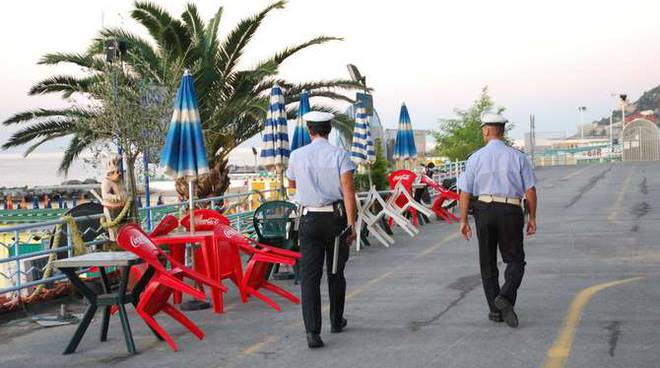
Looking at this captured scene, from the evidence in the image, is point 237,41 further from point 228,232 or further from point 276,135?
point 228,232

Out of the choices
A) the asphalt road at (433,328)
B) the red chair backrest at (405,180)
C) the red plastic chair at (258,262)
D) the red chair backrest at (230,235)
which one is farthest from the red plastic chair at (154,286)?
the red chair backrest at (405,180)

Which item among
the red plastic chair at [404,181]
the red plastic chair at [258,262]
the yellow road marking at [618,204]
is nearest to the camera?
the red plastic chair at [258,262]

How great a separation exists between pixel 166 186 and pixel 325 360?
101172mm

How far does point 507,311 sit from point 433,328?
0.65 meters

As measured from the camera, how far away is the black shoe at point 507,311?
280 inches

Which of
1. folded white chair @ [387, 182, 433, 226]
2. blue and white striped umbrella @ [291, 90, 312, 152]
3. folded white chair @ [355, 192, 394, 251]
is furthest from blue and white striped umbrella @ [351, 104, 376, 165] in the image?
folded white chair @ [355, 192, 394, 251]

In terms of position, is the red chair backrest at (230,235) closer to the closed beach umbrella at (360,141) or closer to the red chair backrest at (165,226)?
the red chair backrest at (165,226)

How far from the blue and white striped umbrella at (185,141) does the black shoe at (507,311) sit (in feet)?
13.4

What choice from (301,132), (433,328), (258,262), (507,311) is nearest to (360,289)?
(258,262)

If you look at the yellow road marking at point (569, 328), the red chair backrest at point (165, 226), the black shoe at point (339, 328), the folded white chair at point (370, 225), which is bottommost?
the yellow road marking at point (569, 328)

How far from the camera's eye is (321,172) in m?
6.84

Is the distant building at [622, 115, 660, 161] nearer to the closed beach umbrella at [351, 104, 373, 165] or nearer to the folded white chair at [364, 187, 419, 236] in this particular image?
the closed beach umbrella at [351, 104, 373, 165]

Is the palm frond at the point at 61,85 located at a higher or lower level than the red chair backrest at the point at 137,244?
higher

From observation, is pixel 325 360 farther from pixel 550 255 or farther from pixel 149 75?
pixel 149 75
